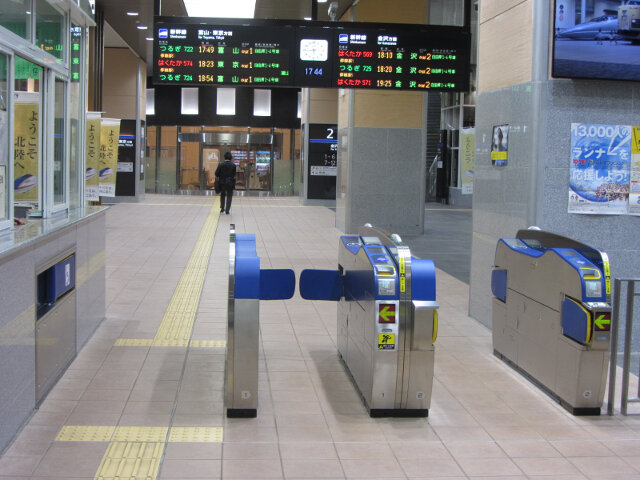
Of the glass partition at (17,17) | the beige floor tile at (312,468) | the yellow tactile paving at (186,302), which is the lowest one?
the beige floor tile at (312,468)

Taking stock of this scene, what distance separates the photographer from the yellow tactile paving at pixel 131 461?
3633mm

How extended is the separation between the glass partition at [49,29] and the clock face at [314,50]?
4.56 metres

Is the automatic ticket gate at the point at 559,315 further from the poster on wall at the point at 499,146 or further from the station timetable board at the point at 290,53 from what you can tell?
the station timetable board at the point at 290,53

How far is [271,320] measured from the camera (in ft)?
23.9

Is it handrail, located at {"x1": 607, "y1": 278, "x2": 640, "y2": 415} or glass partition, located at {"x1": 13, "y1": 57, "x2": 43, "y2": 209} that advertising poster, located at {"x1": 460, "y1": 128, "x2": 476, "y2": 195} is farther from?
glass partition, located at {"x1": 13, "y1": 57, "x2": 43, "y2": 209}

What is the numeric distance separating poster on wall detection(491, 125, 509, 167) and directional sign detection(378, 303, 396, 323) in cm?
273

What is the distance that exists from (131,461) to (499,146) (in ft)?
14.4

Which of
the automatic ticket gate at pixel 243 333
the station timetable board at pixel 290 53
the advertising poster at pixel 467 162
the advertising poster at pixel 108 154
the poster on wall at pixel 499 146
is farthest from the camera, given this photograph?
the advertising poster at pixel 108 154

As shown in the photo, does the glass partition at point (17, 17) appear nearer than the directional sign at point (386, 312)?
No

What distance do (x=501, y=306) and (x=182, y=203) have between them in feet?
61.6

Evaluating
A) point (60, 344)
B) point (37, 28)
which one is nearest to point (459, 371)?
point (60, 344)

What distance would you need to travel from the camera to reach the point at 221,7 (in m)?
16.2

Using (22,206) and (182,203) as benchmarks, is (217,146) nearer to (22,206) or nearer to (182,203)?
(182,203)

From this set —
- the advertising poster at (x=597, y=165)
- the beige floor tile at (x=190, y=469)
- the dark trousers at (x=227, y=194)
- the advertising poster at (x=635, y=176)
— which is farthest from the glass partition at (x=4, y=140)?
the dark trousers at (x=227, y=194)
